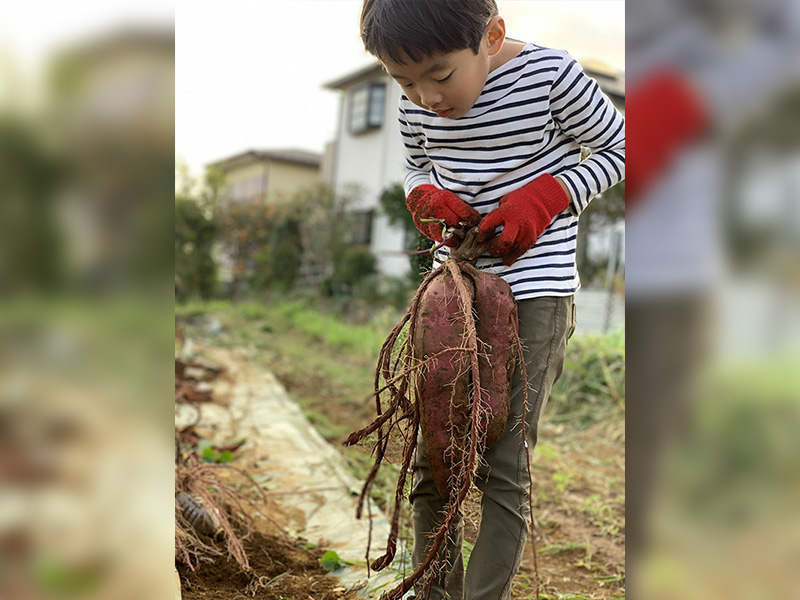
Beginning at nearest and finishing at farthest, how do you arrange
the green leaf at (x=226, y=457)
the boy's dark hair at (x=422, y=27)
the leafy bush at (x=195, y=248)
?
1. the boy's dark hair at (x=422, y=27)
2. the green leaf at (x=226, y=457)
3. the leafy bush at (x=195, y=248)

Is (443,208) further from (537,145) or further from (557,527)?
(557,527)

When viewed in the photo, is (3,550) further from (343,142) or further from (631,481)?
(343,142)

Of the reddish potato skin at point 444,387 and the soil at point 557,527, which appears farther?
the soil at point 557,527

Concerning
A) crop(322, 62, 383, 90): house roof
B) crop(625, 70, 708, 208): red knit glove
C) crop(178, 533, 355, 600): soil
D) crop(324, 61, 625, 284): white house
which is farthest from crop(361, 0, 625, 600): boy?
crop(322, 62, 383, 90): house roof

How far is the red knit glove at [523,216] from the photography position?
1.67 metres

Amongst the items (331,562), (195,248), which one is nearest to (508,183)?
(331,562)

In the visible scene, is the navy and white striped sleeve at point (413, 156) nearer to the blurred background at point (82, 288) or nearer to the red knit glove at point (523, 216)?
the red knit glove at point (523, 216)

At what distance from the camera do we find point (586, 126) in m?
1.78

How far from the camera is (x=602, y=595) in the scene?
8.34ft

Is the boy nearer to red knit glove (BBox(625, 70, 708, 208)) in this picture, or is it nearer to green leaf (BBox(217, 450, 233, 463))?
red knit glove (BBox(625, 70, 708, 208))

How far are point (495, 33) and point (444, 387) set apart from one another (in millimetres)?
905

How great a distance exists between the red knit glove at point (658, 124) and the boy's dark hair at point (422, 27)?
3.15 ft

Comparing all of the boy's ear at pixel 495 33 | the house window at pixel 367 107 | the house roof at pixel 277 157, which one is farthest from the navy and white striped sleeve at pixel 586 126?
the house roof at pixel 277 157

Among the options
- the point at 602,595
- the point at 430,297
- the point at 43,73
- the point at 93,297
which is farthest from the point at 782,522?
the point at 602,595
